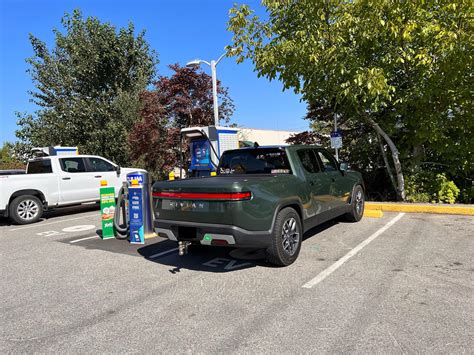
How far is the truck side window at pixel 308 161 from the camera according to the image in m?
5.83

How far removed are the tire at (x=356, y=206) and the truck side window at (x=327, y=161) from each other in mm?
876

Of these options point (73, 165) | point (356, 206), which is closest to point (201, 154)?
point (73, 165)

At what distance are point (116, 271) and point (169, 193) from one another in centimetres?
140

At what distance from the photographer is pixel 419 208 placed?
8664 millimetres

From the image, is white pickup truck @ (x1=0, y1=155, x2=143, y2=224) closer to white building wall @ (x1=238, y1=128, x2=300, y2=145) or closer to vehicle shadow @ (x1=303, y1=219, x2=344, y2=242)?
vehicle shadow @ (x1=303, y1=219, x2=344, y2=242)

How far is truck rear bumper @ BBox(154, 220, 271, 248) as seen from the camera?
4.34 m

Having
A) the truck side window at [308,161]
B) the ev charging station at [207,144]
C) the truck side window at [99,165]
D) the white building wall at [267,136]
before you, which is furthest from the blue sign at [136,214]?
the white building wall at [267,136]

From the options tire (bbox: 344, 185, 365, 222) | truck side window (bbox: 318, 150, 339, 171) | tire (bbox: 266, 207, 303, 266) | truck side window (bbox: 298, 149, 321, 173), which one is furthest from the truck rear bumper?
tire (bbox: 344, 185, 365, 222)

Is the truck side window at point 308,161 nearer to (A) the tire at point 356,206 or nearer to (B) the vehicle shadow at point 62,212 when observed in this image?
(A) the tire at point 356,206

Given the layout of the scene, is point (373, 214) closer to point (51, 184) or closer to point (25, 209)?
point (51, 184)

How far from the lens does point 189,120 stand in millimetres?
15992

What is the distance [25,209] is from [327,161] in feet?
26.5

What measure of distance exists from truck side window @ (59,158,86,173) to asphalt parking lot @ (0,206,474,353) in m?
4.42

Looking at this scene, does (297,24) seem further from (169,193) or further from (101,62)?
(101,62)
